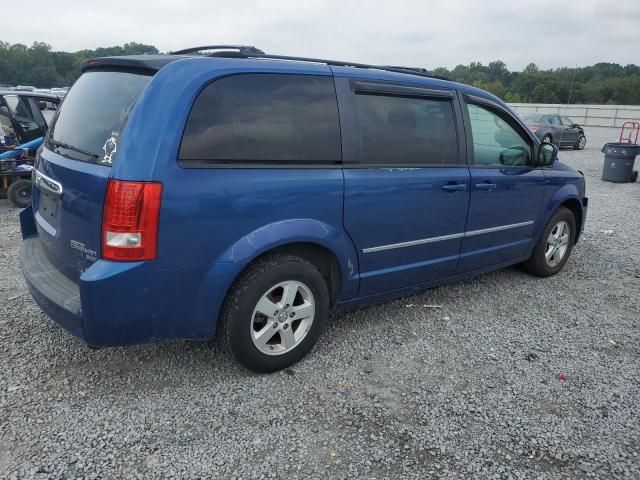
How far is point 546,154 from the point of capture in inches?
182

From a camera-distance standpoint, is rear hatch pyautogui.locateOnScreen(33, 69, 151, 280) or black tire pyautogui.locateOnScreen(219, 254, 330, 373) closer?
rear hatch pyautogui.locateOnScreen(33, 69, 151, 280)

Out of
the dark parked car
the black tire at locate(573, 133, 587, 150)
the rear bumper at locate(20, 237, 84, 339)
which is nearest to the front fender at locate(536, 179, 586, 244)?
the rear bumper at locate(20, 237, 84, 339)

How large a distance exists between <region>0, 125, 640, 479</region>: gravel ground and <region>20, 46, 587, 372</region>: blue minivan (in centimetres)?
33

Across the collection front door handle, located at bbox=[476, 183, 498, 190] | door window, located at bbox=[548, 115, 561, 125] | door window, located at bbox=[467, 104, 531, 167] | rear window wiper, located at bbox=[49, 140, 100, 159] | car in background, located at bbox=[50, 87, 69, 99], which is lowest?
front door handle, located at bbox=[476, 183, 498, 190]

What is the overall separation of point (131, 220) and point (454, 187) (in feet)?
7.75

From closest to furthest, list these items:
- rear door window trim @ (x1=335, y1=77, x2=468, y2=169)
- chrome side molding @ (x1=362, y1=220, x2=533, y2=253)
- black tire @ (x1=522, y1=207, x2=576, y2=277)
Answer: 1. rear door window trim @ (x1=335, y1=77, x2=468, y2=169)
2. chrome side molding @ (x1=362, y1=220, x2=533, y2=253)
3. black tire @ (x1=522, y1=207, x2=576, y2=277)

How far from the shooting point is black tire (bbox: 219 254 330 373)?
283cm

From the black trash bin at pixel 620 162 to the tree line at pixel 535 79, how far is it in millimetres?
27075

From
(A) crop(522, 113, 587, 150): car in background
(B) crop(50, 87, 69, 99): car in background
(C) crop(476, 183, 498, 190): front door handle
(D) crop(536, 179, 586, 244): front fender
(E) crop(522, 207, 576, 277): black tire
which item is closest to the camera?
(C) crop(476, 183, 498, 190): front door handle

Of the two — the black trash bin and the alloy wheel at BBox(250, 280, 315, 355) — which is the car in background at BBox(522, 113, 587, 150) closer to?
the black trash bin

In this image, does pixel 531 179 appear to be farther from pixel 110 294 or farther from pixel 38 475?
pixel 38 475

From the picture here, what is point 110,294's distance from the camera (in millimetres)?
2457

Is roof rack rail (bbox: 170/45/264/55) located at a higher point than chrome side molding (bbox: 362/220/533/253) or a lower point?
higher

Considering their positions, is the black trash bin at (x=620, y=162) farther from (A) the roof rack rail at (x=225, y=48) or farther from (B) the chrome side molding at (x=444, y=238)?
(A) the roof rack rail at (x=225, y=48)
